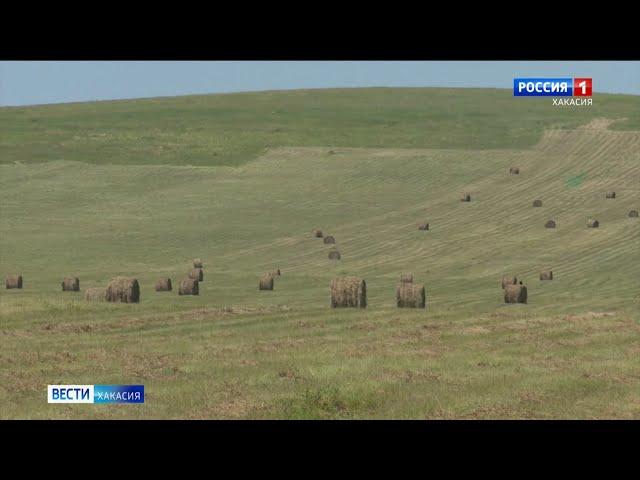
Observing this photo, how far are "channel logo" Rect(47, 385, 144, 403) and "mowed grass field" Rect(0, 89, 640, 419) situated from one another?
0.76 feet

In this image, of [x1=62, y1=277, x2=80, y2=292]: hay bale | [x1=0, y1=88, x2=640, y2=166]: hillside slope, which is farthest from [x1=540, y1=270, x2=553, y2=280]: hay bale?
[x1=0, y1=88, x2=640, y2=166]: hillside slope

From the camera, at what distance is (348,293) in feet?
101

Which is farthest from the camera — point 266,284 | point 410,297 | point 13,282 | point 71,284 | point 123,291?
point 266,284

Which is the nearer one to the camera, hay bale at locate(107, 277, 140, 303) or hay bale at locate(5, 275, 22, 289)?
hay bale at locate(107, 277, 140, 303)

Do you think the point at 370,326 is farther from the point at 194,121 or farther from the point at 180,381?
the point at 194,121

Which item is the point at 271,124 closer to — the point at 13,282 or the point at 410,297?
the point at 13,282

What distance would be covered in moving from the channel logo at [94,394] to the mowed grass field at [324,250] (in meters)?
0.23

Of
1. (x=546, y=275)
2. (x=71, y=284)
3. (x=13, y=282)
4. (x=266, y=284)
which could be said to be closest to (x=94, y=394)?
(x=71, y=284)

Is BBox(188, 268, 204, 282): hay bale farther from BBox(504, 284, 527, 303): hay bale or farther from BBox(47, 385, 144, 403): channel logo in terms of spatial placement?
BBox(47, 385, 144, 403): channel logo

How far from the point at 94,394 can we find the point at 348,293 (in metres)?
13.4

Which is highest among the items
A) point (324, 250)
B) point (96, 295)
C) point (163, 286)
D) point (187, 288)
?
point (324, 250)

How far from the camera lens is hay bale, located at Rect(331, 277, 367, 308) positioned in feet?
101

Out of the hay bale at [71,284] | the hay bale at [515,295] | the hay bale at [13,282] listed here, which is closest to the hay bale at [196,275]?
the hay bale at [71,284]

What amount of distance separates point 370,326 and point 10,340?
7.42 metres
